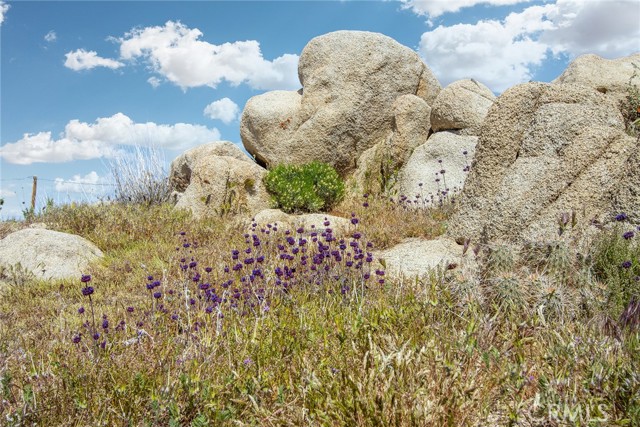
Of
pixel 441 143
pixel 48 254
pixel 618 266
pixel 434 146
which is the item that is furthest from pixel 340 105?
pixel 618 266

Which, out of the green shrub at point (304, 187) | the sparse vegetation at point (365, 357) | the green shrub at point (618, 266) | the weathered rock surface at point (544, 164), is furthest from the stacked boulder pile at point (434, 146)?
the sparse vegetation at point (365, 357)

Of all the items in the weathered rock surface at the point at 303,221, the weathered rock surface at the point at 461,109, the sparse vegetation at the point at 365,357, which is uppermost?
the weathered rock surface at the point at 461,109

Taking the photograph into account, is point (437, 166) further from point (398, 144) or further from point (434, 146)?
point (398, 144)

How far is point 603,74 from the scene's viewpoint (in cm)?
1426

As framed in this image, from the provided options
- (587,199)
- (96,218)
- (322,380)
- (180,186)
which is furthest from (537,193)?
(180,186)

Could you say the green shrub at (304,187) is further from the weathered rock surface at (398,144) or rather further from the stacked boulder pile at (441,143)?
the weathered rock surface at (398,144)

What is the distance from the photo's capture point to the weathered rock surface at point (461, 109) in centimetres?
1380

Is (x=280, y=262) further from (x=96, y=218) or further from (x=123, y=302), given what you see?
(x=96, y=218)

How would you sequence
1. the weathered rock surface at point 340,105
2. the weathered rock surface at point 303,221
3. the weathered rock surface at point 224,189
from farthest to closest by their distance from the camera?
the weathered rock surface at point 340,105 < the weathered rock surface at point 224,189 < the weathered rock surface at point 303,221

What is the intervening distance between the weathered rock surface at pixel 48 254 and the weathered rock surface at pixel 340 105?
720cm

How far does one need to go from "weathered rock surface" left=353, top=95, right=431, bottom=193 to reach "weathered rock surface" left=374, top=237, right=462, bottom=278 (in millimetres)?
5823

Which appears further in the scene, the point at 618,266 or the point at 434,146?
the point at 434,146

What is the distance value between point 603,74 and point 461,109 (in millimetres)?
3740

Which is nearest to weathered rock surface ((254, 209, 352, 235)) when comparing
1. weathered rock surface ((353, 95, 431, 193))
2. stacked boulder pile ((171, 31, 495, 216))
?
stacked boulder pile ((171, 31, 495, 216))
